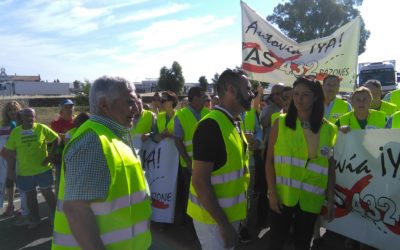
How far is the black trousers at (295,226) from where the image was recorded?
3250 mm

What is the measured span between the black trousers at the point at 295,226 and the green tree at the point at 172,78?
43539 mm

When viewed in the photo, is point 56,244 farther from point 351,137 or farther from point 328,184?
point 351,137

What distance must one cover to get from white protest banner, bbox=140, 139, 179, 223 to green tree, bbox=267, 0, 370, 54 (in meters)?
40.9

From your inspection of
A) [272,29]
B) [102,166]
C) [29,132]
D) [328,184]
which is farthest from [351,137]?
[29,132]

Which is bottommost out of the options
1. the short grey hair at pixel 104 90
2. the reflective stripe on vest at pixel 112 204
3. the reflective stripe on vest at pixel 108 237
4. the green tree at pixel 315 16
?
the reflective stripe on vest at pixel 108 237

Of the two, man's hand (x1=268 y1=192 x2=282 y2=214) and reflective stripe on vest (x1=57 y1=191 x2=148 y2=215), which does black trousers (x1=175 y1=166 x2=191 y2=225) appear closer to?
man's hand (x1=268 y1=192 x2=282 y2=214)

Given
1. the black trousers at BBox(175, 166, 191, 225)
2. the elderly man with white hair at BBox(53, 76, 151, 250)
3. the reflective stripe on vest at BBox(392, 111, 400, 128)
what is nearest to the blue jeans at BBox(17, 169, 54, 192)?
the black trousers at BBox(175, 166, 191, 225)

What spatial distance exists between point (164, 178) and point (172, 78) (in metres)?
42.3

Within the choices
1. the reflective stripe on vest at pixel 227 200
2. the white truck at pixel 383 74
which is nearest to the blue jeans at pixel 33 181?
the reflective stripe on vest at pixel 227 200

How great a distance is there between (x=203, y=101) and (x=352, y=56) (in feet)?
10.7

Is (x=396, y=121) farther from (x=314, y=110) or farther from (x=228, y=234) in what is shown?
(x=228, y=234)

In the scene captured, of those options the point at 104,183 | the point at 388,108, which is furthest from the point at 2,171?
the point at 388,108

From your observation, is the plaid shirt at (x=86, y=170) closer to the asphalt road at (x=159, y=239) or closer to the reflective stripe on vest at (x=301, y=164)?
the reflective stripe on vest at (x=301, y=164)

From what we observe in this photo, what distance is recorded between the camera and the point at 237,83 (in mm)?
2664
